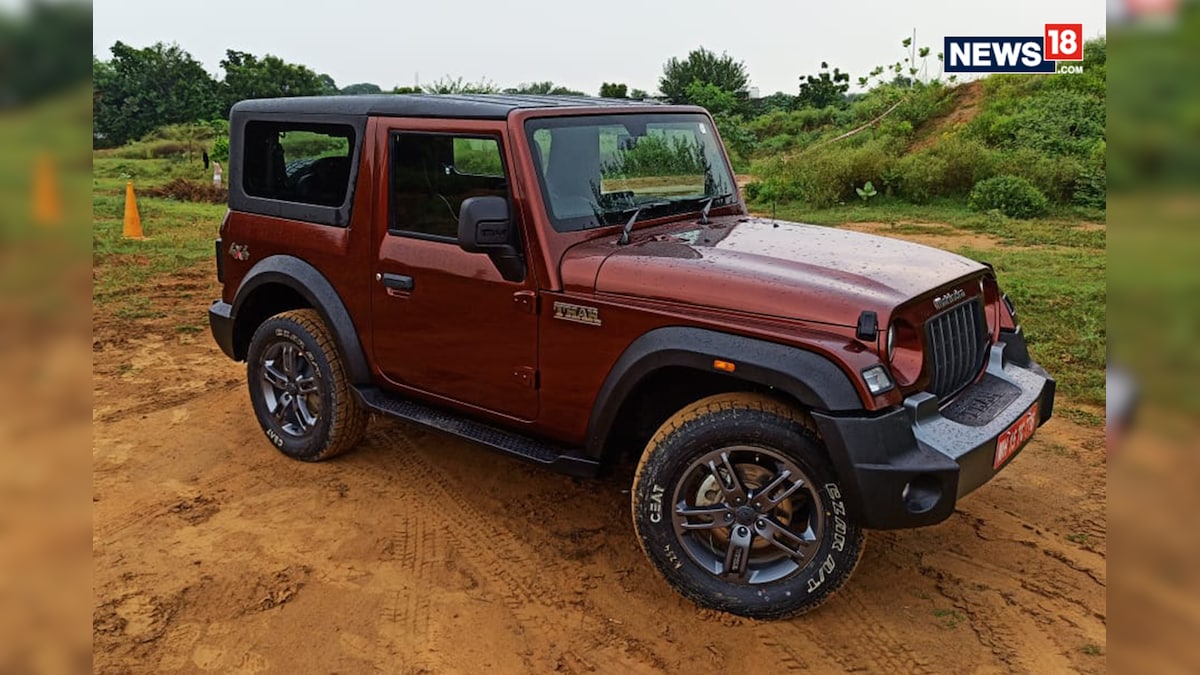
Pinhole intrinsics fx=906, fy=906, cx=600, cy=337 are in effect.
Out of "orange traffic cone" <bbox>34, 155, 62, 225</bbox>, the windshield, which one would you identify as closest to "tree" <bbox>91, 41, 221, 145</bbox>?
the windshield

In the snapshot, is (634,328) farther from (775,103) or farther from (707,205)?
(775,103)

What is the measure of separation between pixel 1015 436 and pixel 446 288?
2.46m

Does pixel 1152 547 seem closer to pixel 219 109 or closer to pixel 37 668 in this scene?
pixel 37 668

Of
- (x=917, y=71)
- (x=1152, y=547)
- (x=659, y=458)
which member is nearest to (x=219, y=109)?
(x=917, y=71)

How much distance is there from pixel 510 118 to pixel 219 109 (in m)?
37.1

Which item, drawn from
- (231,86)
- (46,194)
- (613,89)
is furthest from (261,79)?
(46,194)

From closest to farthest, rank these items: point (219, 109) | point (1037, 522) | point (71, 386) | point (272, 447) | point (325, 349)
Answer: point (71, 386)
point (1037, 522)
point (325, 349)
point (272, 447)
point (219, 109)

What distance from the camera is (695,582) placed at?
Answer: 3529 millimetres

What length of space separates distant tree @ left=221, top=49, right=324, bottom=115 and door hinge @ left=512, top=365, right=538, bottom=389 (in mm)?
36467

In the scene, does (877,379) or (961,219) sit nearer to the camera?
(877,379)

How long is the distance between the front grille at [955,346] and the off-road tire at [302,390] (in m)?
2.75

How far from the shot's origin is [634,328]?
11.7 feet

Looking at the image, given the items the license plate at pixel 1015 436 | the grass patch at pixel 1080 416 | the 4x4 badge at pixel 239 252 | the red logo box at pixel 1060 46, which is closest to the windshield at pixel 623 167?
the license plate at pixel 1015 436

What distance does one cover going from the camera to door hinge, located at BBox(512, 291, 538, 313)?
12.5 feet
